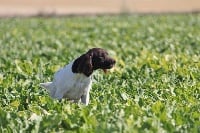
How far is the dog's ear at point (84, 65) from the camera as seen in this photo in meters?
8.20

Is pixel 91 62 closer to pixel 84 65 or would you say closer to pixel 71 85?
pixel 84 65

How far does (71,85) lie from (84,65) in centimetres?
39

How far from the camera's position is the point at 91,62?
8.29m

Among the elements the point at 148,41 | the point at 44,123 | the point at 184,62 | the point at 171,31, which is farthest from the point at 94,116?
the point at 171,31

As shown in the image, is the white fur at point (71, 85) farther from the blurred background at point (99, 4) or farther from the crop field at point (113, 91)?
the blurred background at point (99, 4)

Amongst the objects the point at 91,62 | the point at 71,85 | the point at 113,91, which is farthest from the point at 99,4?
the point at 91,62

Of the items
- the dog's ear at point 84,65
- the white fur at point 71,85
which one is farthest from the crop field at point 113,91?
the dog's ear at point 84,65

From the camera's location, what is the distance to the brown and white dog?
325 inches

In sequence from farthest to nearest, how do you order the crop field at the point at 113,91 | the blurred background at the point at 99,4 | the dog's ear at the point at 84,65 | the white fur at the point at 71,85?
the blurred background at the point at 99,4 < the white fur at the point at 71,85 < the dog's ear at the point at 84,65 < the crop field at the point at 113,91

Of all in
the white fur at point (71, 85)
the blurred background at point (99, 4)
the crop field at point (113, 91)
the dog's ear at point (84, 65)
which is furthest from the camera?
the blurred background at point (99, 4)

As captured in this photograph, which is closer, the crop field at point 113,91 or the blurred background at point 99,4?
the crop field at point 113,91

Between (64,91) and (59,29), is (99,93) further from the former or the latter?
(59,29)

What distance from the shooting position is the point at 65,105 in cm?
763

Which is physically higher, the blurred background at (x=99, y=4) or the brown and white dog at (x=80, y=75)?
the blurred background at (x=99, y=4)
